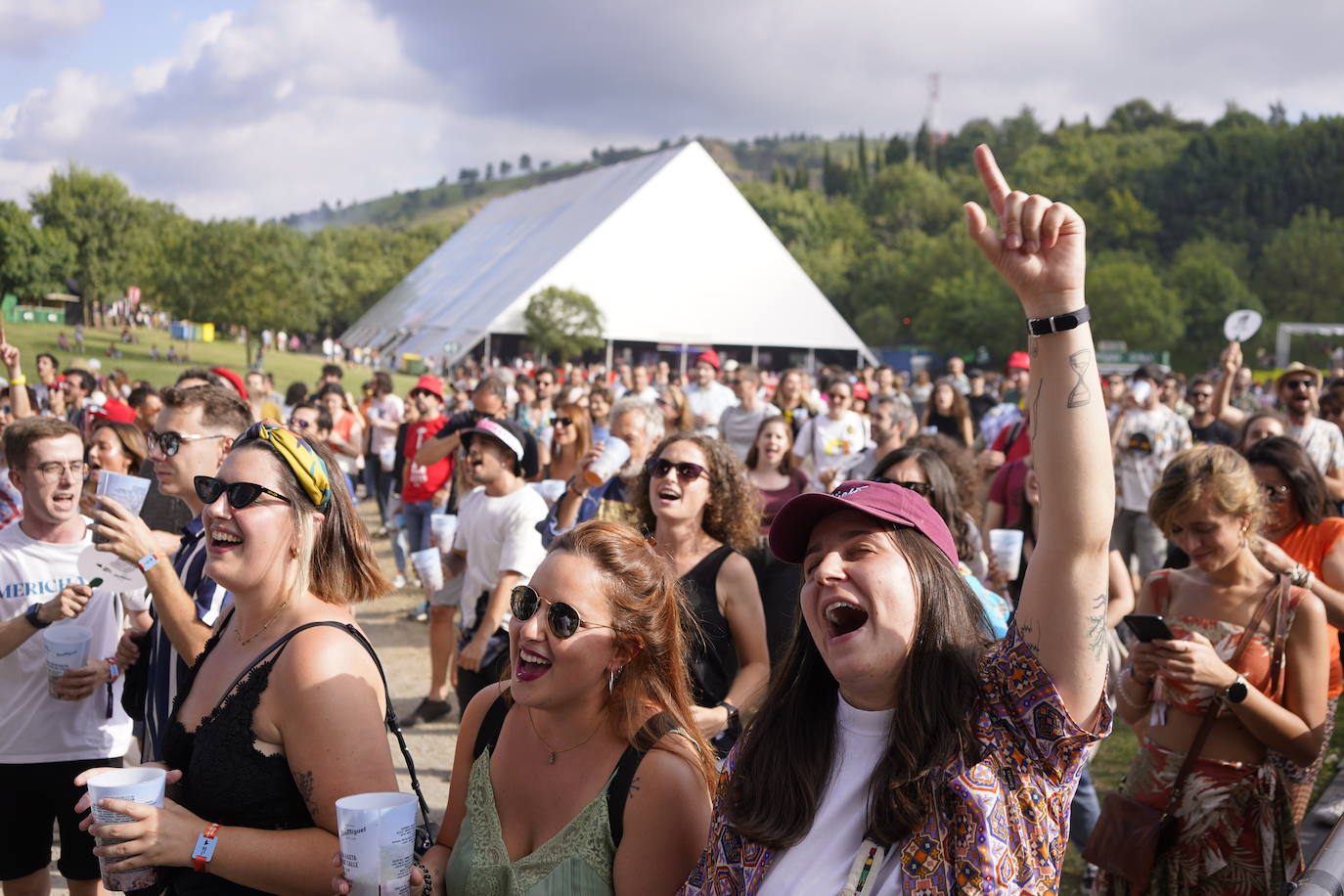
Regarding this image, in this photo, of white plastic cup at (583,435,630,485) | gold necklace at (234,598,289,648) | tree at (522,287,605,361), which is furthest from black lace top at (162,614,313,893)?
tree at (522,287,605,361)

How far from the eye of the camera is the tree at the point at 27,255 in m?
61.9

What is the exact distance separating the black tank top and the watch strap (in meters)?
1.71

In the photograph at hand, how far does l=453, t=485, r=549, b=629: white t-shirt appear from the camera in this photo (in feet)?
17.0

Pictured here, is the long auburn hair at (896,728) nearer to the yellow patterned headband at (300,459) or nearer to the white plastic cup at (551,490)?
the yellow patterned headband at (300,459)

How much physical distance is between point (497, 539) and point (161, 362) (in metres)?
47.4

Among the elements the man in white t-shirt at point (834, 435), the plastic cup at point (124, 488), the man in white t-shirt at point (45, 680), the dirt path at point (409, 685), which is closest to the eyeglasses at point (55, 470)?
the man in white t-shirt at point (45, 680)

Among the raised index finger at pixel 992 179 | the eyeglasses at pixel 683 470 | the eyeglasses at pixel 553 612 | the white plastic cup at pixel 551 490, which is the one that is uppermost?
the raised index finger at pixel 992 179

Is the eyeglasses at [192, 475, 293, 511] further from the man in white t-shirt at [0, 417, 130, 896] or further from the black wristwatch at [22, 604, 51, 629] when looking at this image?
the black wristwatch at [22, 604, 51, 629]

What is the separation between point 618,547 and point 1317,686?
2.26 metres

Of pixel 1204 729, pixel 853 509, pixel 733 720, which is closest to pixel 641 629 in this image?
pixel 853 509

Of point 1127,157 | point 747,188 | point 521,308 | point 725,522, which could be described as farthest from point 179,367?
point 1127,157

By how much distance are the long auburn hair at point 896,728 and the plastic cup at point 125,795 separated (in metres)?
1.18

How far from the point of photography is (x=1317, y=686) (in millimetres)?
3191

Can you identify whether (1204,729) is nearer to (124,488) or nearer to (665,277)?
(124,488)
